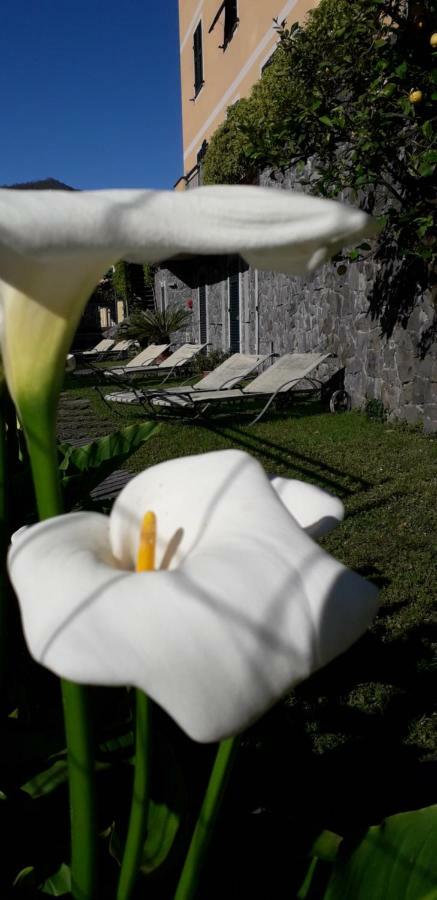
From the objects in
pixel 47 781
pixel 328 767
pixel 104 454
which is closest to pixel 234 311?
pixel 328 767

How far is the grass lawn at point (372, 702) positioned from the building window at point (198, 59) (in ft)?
39.3

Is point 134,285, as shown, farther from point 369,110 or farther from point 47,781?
point 47,781

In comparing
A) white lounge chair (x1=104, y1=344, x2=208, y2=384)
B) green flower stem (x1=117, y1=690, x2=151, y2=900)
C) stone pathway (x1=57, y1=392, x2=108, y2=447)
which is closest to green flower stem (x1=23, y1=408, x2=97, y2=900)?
green flower stem (x1=117, y1=690, x2=151, y2=900)

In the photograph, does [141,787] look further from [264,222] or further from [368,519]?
[368,519]

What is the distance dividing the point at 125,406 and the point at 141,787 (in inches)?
268

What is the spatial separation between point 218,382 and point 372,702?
5.18 m

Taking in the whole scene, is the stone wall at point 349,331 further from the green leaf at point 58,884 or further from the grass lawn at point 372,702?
the green leaf at point 58,884

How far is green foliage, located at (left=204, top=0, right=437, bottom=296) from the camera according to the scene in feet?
11.9

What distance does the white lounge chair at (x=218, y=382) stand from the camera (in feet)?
20.6

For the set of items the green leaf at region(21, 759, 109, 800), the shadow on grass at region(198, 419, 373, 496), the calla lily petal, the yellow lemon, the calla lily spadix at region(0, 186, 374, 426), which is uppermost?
the yellow lemon

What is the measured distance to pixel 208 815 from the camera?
1.78 ft

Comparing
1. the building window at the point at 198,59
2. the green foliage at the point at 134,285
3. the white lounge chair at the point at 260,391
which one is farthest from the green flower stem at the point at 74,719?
the green foliage at the point at 134,285

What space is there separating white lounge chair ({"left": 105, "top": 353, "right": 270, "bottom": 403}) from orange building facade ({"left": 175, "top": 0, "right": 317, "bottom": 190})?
4.08 meters

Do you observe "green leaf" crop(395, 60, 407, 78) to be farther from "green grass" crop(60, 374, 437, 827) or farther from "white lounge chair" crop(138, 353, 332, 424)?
"white lounge chair" crop(138, 353, 332, 424)
